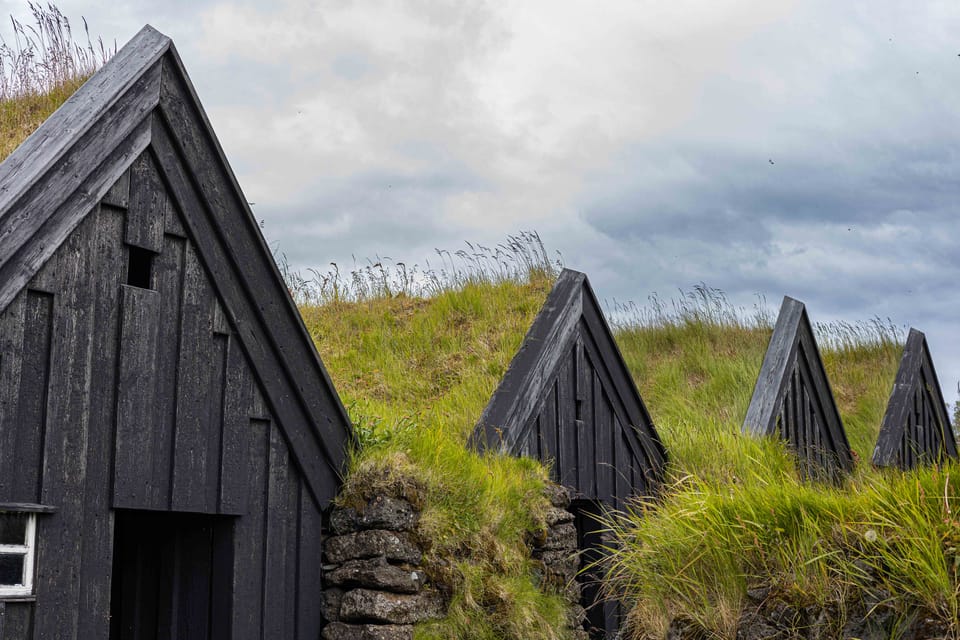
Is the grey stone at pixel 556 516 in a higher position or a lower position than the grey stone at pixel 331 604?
higher

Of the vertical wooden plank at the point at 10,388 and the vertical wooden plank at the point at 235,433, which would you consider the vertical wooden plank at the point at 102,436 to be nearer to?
the vertical wooden plank at the point at 10,388

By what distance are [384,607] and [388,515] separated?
589 millimetres

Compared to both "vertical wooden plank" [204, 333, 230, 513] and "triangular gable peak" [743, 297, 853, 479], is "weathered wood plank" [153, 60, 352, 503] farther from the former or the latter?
"triangular gable peak" [743, 297, 853, 479]

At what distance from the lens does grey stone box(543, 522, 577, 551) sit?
27.2ft

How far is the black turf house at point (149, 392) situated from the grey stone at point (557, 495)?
2368mm

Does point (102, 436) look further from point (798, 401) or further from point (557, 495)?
point (798, 401)

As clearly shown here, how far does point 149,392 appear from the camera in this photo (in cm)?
572

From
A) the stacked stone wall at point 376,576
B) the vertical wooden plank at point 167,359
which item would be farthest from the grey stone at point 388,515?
the vertical wooden plank at point 167,359

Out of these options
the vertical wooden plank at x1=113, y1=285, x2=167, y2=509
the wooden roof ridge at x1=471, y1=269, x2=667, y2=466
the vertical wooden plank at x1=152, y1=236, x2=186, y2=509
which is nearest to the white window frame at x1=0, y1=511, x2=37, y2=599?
the vertical wooden plank at x1=113, y1=285, x2=167, y2=509

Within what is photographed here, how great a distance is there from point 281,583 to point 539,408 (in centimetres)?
344

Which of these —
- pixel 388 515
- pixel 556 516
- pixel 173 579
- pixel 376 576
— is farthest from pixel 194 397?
pixel 556 516

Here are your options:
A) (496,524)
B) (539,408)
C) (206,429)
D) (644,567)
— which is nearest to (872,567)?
(644,567)

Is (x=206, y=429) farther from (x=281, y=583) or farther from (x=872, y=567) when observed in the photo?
(x=872, y=567)

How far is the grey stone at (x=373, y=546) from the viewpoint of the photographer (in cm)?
662
